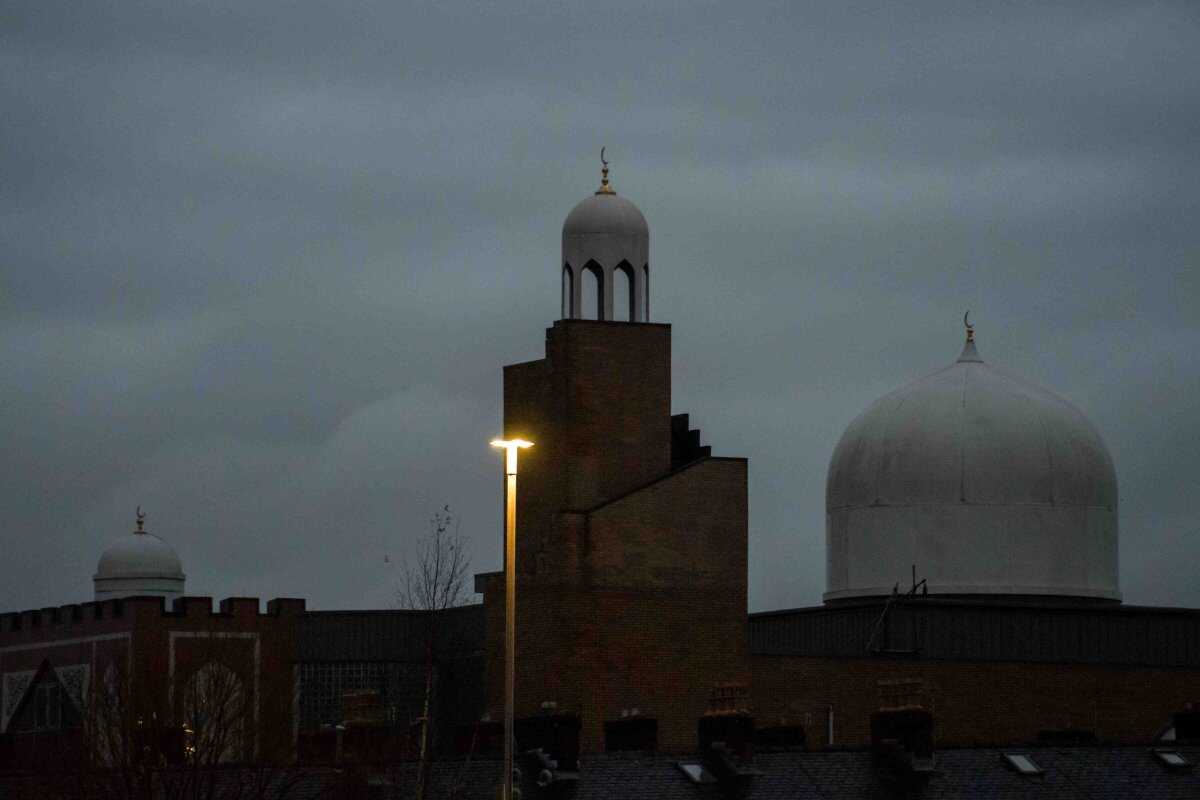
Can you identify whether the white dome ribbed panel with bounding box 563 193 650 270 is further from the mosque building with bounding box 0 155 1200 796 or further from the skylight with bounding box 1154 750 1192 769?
the skylight with bounding box 1154 750 1192 769

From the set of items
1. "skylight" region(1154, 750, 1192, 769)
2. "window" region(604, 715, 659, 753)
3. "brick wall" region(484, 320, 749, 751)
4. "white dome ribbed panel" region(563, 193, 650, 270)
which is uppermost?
"white dome ribbed panel" region(563, 193, 650, 270)

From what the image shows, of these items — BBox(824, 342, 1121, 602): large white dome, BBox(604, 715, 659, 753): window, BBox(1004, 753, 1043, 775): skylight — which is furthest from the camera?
BBox(824, 342, 1121, 602): large white dome

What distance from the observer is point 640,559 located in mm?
67750

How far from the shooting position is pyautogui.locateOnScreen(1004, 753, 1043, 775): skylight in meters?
50.9

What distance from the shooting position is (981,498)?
3078 inches

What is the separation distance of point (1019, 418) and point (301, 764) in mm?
33424

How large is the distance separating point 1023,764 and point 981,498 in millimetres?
27362

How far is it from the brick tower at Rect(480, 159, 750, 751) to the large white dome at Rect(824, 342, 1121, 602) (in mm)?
9992

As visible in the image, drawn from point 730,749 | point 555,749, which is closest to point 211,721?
point 555,749

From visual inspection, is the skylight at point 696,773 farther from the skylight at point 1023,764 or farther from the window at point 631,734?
the skylight at point 1023,764

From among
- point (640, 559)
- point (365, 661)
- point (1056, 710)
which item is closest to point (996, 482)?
point (1056, 710)

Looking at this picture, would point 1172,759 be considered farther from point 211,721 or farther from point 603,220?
point 603,220

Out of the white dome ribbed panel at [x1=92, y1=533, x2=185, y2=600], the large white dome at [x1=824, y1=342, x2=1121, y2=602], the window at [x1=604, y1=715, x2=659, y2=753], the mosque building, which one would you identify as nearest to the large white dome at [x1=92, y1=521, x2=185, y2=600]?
the white dome ribbed panel at [x1=92, y1=533, x2=185, y2=600]

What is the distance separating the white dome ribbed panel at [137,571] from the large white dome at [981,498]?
101ft
